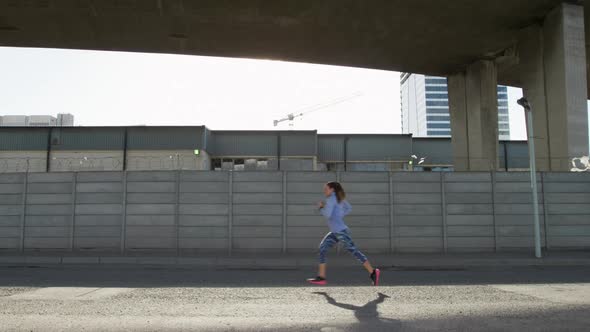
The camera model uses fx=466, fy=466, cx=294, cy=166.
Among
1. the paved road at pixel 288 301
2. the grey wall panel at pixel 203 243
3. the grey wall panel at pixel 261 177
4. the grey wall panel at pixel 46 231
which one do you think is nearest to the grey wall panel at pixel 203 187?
the grey wall panel at pixel 261 177

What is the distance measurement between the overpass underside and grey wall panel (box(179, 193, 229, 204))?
1086cm

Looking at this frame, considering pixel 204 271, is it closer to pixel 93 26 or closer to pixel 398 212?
pixel 398 212

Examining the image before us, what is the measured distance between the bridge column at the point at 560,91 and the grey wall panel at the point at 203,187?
13.9 metres

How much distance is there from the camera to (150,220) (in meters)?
12.7

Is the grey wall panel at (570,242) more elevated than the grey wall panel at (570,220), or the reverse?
the grey wall panel at (570,220)

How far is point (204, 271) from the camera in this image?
9555mm

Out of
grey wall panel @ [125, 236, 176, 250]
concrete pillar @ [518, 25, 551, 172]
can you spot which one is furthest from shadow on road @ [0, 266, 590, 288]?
concrete pillar @ [518, 25, 551, 172]

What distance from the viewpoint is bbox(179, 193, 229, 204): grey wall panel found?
41.9ft

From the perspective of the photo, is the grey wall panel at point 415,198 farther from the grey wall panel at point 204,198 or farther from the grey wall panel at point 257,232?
the grey wall panel at point 204,198

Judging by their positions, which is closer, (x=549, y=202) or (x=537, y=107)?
(x=549, y=202)

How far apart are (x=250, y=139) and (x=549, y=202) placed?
24267mm

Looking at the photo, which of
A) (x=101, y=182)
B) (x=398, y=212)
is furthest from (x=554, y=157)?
(x=101, y=182)

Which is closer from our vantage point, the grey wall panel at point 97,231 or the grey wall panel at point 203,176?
the grey wall panel at point 97,231

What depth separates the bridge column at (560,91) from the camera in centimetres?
1905
